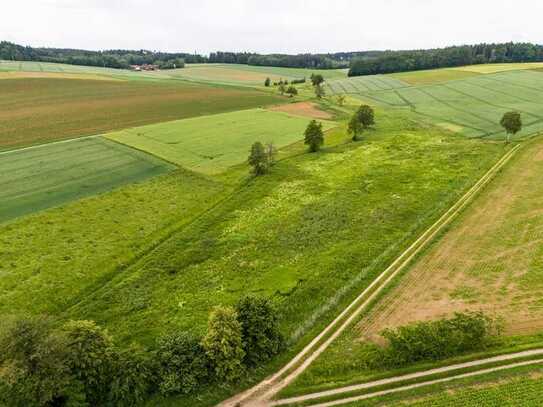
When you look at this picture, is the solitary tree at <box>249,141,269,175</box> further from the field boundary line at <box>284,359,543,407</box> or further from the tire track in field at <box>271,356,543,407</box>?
the field boundary line at <box>284,359,543,407</box>

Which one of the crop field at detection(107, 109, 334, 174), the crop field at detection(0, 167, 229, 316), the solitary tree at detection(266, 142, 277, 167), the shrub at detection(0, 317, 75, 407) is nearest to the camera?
the shrub at detection(0, 317, 75, 407)

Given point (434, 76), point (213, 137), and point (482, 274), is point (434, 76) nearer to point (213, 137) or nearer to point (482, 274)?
point (213, 137)

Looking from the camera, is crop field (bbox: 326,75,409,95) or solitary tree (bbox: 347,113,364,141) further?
crop field (bbox: 326,75,409,95)

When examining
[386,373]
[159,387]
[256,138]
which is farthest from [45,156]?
[386,373]

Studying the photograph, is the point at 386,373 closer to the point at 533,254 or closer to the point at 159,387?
the point at 159,387

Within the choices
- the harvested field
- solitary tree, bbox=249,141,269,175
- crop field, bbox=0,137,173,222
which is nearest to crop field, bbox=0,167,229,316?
crop field, bbox=0,137,173,222

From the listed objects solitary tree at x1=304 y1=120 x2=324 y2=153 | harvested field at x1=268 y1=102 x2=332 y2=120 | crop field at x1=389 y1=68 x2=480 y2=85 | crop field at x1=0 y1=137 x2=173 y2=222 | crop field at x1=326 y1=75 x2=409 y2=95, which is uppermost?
crop field at x1=389 y1=68 x2=480 y2=85

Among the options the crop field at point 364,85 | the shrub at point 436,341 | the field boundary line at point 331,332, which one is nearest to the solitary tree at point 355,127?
the field boundary line at point 331,332

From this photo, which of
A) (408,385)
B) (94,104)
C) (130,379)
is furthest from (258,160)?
(94,104)
